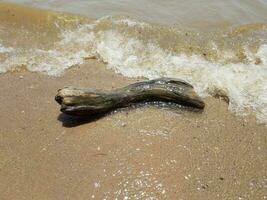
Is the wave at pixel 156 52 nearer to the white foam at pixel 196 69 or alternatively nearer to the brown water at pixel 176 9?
the white foam at pixel 196 69

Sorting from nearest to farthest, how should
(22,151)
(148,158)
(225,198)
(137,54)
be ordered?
1. (225,198)
2. (148,158)
3. (22,151)
4. (137,54)

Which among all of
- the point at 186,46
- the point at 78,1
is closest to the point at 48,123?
the point at 186,46

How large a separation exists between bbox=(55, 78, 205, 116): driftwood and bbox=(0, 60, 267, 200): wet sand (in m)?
0.11

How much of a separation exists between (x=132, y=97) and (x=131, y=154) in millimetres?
753

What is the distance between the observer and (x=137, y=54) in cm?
581

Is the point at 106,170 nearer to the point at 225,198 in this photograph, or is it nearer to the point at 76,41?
the point at 225,198

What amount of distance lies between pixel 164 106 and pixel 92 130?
789mm

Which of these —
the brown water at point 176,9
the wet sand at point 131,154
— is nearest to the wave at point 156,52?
the brown water at point 176,9

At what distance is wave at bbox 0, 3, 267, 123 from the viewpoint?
5035 millimetres

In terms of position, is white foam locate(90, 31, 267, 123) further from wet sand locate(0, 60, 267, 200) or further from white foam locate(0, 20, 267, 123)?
wet sand locate(0, 60, 267, 200)

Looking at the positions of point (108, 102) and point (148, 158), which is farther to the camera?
point (108, 102)

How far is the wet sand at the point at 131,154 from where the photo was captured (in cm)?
362

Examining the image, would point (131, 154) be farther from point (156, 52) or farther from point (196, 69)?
point (156, 52)

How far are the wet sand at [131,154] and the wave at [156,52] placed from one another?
0.50 metres
